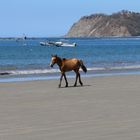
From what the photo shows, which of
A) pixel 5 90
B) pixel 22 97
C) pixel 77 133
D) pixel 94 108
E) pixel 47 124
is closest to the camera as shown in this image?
pixel 77 133

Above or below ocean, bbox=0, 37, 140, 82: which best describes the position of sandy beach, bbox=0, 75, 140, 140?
above

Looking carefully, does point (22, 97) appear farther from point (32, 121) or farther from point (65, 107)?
point (32, 121)

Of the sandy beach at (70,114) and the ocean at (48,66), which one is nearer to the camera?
the sandy beach at (70,114)

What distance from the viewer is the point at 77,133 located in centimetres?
1013

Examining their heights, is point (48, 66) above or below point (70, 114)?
below

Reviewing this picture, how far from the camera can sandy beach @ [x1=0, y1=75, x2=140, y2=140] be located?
33.1 ft

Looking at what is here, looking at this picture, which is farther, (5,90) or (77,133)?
(5,90)

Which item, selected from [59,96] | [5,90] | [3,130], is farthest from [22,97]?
[3,130]

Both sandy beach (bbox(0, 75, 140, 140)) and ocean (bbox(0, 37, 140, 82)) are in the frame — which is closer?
sandy beach (bbox(0, 75, 140, 140))

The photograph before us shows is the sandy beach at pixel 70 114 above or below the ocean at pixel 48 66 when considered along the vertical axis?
above

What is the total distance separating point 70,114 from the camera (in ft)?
41.8

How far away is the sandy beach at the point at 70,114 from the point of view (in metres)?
10.1

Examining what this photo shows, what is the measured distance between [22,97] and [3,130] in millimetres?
6502

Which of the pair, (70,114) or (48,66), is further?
(48,66)
